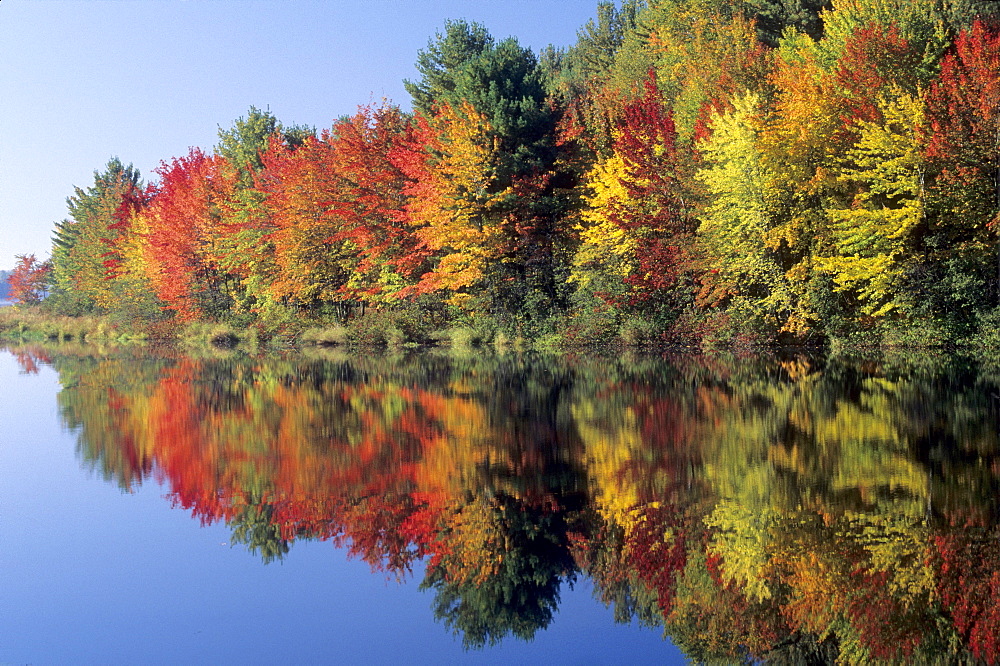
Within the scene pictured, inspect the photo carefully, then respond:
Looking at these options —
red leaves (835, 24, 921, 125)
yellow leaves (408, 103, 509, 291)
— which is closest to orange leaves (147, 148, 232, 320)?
yellow leaves (408, 103, 509, 291)

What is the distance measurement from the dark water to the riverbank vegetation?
40.8ft

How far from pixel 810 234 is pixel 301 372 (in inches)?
718

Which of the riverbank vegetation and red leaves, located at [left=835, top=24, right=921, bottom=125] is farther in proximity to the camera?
red leaves, located at [left=835, top=24, right=921, bottom=125]

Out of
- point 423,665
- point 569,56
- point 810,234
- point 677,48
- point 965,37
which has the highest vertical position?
point 569,56

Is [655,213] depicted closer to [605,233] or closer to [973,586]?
[605,233]

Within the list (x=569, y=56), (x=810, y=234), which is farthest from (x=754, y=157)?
(x=569, y=56)

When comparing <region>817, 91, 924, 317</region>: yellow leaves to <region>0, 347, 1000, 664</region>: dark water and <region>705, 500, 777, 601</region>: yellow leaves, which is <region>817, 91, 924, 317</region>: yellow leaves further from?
<region>705, 500, 777, 601</region>: yellow leaves

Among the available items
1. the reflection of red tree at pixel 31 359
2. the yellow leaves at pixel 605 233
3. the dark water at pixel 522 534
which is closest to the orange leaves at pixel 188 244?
the reflection of red tree at pixel 31 359

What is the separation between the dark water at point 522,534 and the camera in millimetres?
7117

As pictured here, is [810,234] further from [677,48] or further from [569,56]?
[569,56]

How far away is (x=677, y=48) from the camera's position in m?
53.7

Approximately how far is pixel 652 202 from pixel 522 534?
1129 inches

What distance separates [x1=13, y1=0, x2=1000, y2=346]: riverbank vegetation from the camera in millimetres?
29594

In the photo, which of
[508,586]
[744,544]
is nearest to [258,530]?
[508,586]
